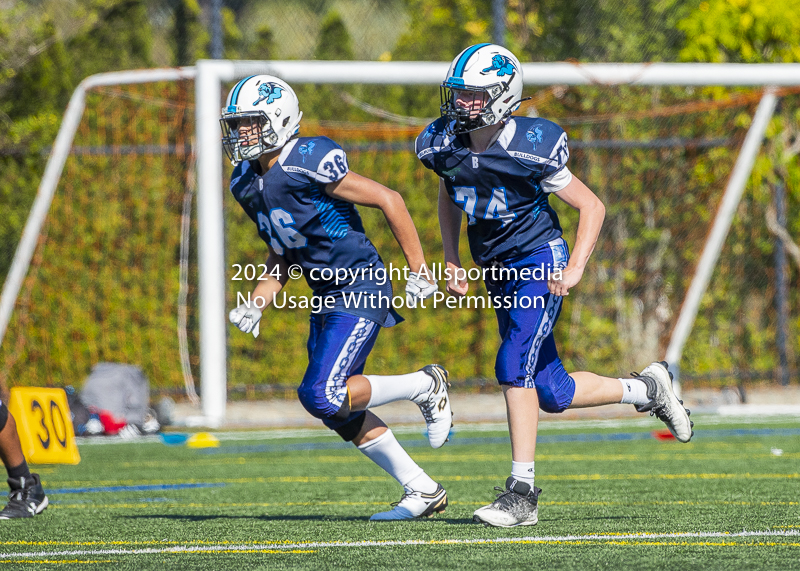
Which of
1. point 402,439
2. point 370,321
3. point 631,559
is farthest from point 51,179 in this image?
point 631,559

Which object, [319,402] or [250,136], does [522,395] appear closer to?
[319,402]

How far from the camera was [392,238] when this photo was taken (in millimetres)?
9625

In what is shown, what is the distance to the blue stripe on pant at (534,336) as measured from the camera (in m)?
3.77

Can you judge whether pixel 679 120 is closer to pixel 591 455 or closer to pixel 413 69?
pixel 413 69

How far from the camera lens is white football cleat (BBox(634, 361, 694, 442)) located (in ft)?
13.5

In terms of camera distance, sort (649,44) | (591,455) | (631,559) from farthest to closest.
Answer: (649,44) → (591,455) → (631,559)

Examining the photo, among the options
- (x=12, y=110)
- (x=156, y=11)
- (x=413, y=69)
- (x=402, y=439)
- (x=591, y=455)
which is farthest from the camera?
(x=156, y=11)

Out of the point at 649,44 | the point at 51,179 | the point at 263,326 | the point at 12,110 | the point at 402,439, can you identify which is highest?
the point at 649,44

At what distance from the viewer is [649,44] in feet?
34.0

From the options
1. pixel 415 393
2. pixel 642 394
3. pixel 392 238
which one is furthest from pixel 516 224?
pixel 392 238

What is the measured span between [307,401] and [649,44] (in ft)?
24.8

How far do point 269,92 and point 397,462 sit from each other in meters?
1.38

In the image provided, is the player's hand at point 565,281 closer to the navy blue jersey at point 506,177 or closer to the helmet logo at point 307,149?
the navy blue jersey at point 506,177

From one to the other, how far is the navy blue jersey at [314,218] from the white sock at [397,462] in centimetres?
42
